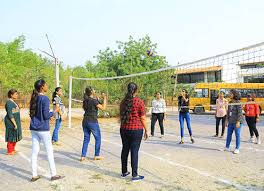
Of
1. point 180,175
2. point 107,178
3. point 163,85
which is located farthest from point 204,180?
point 163,85

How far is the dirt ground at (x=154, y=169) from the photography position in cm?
468

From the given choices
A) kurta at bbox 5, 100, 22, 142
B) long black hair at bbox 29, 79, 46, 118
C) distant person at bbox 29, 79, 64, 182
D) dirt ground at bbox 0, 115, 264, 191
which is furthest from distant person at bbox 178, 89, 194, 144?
long black hair at bbox 29, 79, 46, 118

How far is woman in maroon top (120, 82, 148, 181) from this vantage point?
500 cm

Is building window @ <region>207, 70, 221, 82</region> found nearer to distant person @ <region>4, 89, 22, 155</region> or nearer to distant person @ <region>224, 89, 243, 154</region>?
distant person @ <region>224, 89, 243, 154</region>

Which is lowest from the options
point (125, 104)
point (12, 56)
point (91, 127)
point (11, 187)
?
point (11, 187)

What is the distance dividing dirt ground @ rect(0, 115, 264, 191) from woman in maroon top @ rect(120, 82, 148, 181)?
0.37 metres

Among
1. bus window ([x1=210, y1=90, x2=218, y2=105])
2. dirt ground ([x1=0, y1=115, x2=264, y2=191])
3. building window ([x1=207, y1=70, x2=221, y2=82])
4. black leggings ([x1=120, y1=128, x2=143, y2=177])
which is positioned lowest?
dirt ground ([x1=0, y1=115, x2=264, y2=191])

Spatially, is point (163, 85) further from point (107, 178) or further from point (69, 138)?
point (107, 178)

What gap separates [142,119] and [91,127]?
158cm

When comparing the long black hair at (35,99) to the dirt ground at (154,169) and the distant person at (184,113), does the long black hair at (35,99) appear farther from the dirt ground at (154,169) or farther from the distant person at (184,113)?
the distant person at (184,113)

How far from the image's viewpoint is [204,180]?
492cm

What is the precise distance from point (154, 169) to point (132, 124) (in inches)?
45.7

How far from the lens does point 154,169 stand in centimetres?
564

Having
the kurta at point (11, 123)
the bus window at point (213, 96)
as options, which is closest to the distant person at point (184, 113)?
the kurta at point (11, 123)
